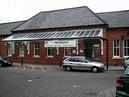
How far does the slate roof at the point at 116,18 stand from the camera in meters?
32.8

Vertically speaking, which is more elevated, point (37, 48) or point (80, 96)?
point (37, 48)

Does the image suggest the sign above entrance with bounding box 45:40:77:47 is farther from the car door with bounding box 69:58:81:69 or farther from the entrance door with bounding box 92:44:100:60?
the car door with bounding box 69:58:81:69

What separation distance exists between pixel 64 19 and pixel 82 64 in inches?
438

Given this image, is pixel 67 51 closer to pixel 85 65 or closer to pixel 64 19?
pixel 64 19

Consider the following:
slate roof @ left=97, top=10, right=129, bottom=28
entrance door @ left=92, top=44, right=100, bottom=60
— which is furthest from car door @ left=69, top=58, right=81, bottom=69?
slate roof @ left=97, top=10, right=129, bottom=28

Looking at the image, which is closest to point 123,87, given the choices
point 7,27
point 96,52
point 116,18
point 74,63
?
point 74,63

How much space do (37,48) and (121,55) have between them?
11.4 metres

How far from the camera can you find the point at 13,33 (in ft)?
132

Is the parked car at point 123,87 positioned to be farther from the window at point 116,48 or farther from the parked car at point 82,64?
the window at point 116,48

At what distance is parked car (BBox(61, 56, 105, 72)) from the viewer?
85.5ft

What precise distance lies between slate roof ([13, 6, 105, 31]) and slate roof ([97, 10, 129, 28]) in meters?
1.68

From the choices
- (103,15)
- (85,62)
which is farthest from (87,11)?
(85,62)

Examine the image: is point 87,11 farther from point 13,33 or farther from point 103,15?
point 13,33

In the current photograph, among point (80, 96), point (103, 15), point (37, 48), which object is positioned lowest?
point (80, 96)
